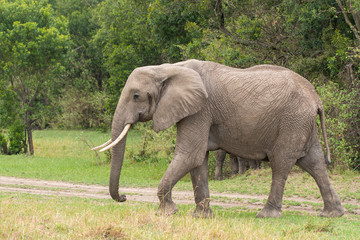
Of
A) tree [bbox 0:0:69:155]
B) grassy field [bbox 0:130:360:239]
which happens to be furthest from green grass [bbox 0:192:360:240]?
tree [bbox 0:0:69:155]

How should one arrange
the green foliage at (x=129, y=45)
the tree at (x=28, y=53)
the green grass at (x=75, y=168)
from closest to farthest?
the green grass at (x=75, y=168), the tree at (x=28, y=53), the green foliage at (x=129, y=45)

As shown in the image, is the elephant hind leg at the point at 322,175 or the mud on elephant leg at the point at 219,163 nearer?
the elephant hind leg at the point at 322,175

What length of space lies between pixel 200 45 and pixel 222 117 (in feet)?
33.1

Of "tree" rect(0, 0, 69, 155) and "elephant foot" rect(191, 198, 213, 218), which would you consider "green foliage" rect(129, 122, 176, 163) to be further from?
"elephant foot" rect(191, 198, 213, 218)

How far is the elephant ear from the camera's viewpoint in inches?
341

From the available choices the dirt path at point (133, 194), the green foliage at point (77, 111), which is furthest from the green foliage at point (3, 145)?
the green foliage at point (77, 111)

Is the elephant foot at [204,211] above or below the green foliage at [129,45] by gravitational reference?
above

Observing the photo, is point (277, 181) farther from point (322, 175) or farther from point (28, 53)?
point (28, 53)

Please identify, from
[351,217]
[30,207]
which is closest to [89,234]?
[30,207]

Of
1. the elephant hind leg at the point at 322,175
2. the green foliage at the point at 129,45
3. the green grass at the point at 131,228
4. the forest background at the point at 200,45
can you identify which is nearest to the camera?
the green grass at the point at 131,228

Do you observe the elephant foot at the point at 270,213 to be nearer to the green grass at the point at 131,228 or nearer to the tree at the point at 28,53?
the green grass at the point at 131,228

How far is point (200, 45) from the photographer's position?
18859 millimetres

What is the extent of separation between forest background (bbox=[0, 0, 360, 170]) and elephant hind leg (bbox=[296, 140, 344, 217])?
209 inches

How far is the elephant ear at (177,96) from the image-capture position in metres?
8.66
